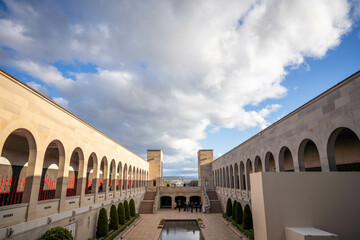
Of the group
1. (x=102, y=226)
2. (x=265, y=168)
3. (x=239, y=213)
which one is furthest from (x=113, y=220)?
(x=265, y=168)

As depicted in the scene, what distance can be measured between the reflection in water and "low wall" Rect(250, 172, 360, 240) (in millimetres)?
14892

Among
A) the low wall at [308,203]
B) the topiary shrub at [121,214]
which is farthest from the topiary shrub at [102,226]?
the low wall at [308,203]

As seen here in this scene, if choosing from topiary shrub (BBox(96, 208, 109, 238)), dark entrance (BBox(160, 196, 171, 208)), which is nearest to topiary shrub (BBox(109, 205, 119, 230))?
topiary shrub (BBox(96, 208, 109, 238))

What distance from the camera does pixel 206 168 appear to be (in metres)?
54.5

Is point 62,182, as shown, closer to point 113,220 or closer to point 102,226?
point 102,226

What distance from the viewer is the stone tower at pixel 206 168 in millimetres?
52969

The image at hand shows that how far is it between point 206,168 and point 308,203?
45.7 metres

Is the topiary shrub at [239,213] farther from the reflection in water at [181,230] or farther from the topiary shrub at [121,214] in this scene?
the topiary shrub at [121,214]

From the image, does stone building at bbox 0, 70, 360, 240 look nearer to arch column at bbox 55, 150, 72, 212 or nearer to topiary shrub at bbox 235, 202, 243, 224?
arch column at bbox 55, 150, 72, 212

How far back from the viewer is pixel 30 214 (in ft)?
37.0

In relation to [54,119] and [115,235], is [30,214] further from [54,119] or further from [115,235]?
[115,235]

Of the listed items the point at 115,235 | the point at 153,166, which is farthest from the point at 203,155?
the point at 115,235

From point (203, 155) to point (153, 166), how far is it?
40.4 ft

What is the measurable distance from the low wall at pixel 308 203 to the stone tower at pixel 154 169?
46771 mm
